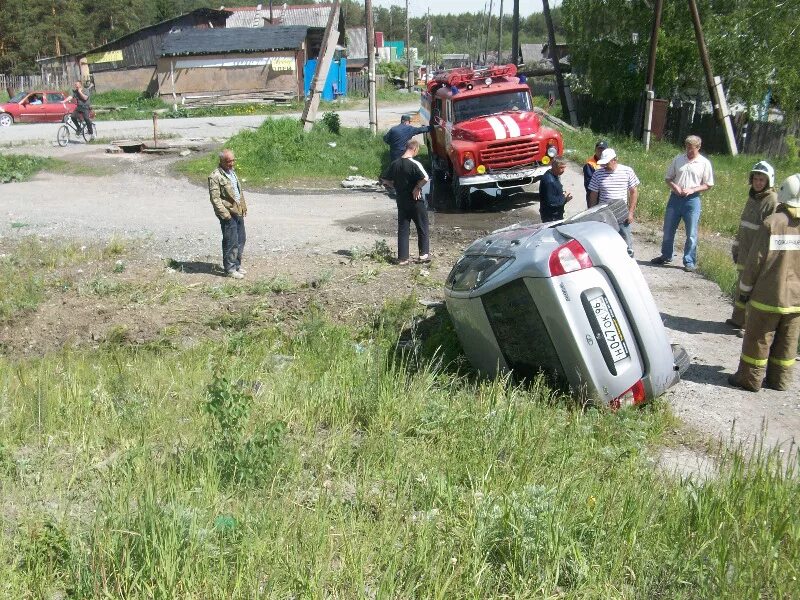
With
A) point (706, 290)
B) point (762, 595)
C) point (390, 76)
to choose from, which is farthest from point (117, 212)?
point (390, 76)

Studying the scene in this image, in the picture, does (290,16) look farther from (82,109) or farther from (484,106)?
(484,106)

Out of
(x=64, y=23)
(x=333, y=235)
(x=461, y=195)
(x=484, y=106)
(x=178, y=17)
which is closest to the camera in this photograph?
(x=333, y=235)

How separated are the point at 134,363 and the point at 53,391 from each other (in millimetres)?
1677

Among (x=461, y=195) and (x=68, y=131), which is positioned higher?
(x=68, y=131)

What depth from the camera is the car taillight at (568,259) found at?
5.48 meters

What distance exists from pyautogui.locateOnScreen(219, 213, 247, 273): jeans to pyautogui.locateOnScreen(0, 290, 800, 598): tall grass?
4717 mm

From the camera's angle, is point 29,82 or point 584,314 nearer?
point 584,314

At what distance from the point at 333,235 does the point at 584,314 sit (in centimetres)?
792

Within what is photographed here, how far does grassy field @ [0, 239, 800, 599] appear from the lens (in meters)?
3.26

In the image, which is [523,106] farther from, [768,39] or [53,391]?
[768,39]

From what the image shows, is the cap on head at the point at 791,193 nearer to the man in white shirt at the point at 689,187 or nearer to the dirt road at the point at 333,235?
the dirt road at the point at 333,235

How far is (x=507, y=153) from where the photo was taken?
14.8 metres

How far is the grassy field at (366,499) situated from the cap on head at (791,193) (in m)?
2.05

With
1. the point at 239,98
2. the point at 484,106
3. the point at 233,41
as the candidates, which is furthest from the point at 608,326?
the point at 233,41
